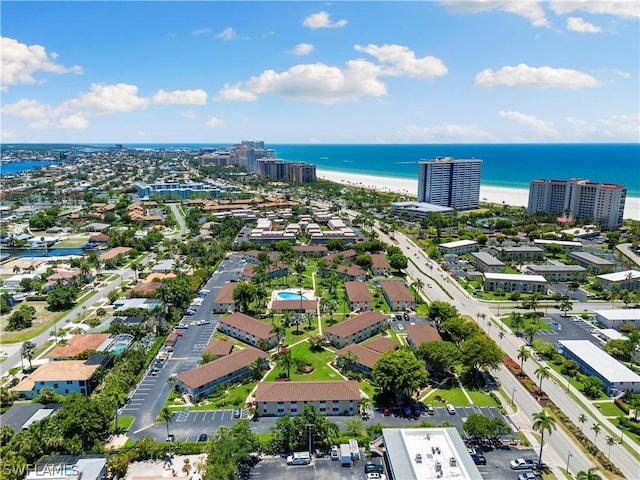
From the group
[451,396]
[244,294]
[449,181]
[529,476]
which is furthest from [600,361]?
[449,181]

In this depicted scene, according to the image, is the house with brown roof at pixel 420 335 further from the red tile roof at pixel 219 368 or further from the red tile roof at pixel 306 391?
the red tile roof at pixel 219 368

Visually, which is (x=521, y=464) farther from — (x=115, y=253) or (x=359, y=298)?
(x=115, y=253)

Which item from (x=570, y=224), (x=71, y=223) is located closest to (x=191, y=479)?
(x=71, y=223)

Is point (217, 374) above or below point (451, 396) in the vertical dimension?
above

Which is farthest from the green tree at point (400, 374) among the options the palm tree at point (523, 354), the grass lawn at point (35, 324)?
the grass lawn at point (35, 324)

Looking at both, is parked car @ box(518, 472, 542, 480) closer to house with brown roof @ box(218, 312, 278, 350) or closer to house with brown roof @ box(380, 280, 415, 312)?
house with brown roof @ box(218, 312, 278, 350)

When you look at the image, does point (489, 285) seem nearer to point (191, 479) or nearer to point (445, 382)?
point (445, 382)
